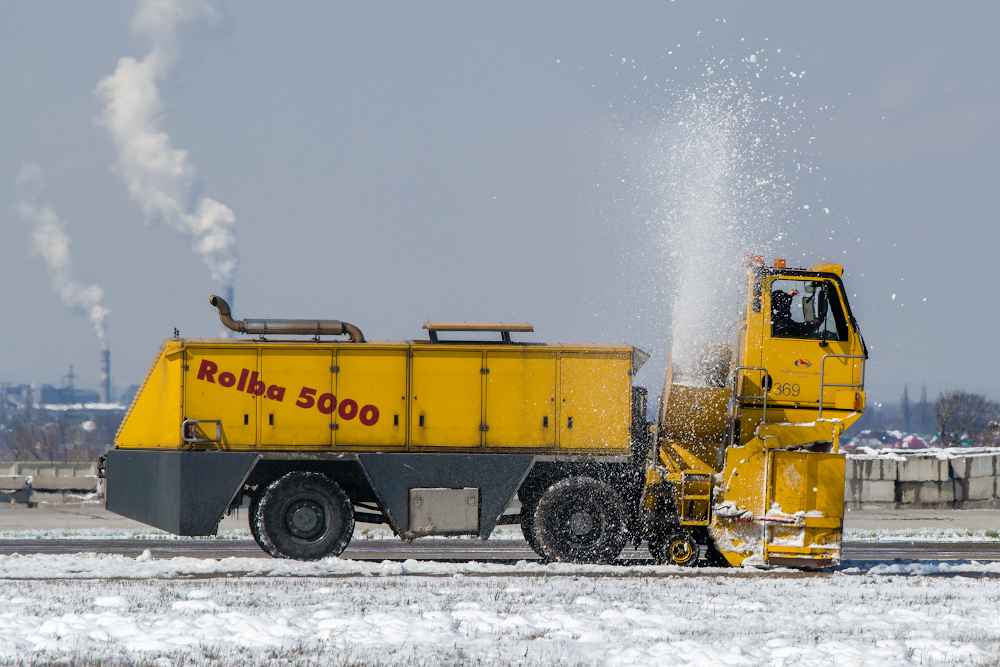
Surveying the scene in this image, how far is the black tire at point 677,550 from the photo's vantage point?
41.3ft

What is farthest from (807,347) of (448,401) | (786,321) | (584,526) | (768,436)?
(448,401)

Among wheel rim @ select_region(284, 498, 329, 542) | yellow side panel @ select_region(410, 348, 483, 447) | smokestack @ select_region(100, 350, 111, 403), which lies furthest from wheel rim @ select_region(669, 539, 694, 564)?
smokestack @ select_region(100, 350, 111, 403)

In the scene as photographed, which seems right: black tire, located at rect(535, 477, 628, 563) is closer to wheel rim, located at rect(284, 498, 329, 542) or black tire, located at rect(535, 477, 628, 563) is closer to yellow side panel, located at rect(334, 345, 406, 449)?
yellow side panel, located at rect(334, 345, 406, 449)

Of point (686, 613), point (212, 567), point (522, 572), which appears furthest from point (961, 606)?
point (212, 567)

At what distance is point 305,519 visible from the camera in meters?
12.7

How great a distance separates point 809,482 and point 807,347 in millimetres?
1722

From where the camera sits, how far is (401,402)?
12.6 meters

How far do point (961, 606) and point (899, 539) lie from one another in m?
8.28

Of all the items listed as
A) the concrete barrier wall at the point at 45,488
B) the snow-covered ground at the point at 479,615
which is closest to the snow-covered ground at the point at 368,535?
the snow-covered ground at the point at 479,615

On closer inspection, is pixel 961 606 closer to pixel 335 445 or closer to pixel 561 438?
pixel 561 438

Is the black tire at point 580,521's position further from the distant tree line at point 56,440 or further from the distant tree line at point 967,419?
the distant tree line at point 967,419

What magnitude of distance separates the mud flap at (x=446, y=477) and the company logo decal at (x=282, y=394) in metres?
0.55

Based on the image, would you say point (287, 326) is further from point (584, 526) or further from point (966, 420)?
point (966, 420)

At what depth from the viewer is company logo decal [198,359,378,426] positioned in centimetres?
1257
